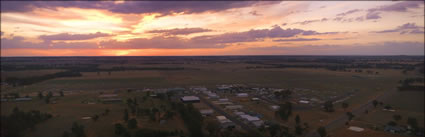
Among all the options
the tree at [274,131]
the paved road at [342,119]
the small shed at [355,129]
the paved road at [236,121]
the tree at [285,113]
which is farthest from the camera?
the tree at [285,113]

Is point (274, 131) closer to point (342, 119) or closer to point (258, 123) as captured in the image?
point (258, 123)

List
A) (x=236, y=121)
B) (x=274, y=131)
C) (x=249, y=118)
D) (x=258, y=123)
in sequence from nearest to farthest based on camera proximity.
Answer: (x=274, y=131), (x=258, y=123), (x=236, y=121), (x=249, y=118)

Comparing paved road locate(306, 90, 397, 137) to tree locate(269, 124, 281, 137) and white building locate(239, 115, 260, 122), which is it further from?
white building locate(239, 115, 260, 122)

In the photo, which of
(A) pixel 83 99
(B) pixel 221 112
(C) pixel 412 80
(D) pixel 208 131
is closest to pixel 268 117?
(B) pixel 221 112

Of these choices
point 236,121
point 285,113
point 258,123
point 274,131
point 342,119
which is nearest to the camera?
point 274,131

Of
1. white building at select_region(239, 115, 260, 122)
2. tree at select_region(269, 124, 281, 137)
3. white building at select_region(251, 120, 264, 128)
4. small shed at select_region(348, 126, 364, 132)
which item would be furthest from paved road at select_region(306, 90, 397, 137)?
white building at select_region(239, 115, 260, 122)

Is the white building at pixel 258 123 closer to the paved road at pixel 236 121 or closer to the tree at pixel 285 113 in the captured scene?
the paved road at pixel 236 121

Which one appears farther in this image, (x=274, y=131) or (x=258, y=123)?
(x=258, y=123)

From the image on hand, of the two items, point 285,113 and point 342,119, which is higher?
point 285,113

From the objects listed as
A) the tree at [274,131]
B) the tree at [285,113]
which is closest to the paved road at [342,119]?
the tree at [274,131]

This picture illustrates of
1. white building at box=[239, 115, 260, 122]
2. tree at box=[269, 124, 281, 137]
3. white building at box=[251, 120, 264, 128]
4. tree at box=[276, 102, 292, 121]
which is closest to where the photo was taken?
tree at box=[269, 124, 281, 137]

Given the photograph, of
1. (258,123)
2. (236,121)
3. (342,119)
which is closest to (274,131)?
(258,123)

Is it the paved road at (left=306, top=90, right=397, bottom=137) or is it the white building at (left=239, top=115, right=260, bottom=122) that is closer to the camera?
the paved road at (left=306, top=90, right=397, bottom=137)
